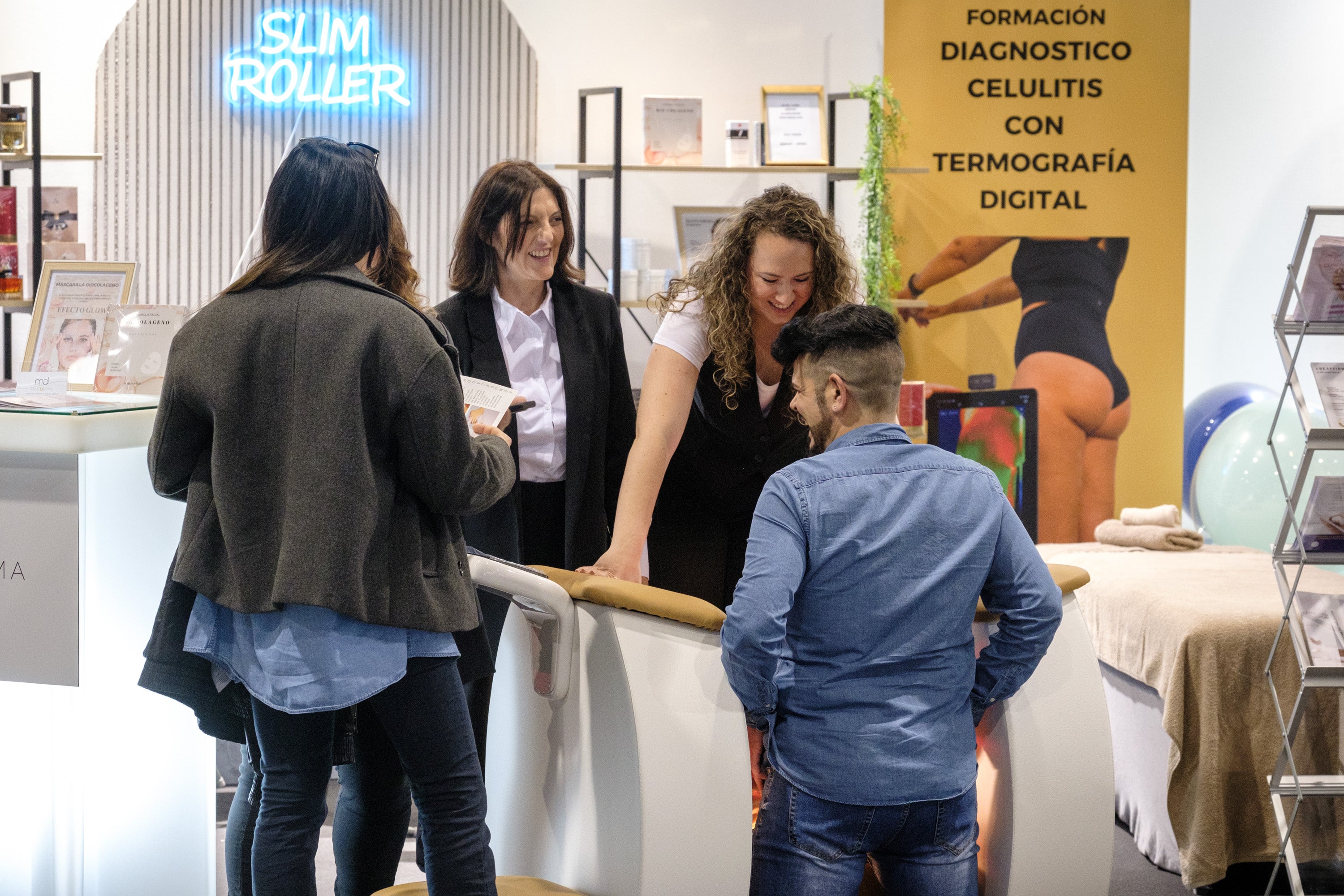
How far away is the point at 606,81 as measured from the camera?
4832mm

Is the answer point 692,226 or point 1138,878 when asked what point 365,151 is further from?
point 692,226

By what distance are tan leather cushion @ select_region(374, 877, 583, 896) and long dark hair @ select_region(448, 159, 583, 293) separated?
1.16m

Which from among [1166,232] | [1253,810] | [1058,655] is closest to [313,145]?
[1058,655]

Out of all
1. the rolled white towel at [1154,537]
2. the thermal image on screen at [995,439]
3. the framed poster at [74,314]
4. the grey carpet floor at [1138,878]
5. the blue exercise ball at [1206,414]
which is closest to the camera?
the framed poster at [74,314]

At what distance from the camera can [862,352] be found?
63.9 inches

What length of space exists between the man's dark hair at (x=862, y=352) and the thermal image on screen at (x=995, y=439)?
2.32m

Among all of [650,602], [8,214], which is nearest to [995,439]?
[650,602]

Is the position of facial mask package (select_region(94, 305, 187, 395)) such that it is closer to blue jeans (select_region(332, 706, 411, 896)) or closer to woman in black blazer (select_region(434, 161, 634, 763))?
woman in black blazer (select_region(434, 161, 634, 763))

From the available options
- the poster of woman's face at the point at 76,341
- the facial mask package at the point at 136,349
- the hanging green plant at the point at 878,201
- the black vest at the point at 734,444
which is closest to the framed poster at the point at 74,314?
the poster of woman's face at the point at 76,341

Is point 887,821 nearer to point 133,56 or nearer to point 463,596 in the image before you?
point 463,596

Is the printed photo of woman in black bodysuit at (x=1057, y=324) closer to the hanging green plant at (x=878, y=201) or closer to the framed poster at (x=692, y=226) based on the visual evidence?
the hanging green plant at (x=878, y=201)

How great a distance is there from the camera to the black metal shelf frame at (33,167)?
4160 millimetres

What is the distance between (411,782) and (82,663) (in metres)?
0.68

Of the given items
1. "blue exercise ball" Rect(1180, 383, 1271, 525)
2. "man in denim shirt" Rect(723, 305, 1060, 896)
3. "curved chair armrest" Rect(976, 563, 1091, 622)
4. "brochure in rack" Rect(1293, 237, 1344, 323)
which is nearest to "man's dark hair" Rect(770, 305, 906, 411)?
"man in denim shirt" Rect(723, 305, 1060, 896)
